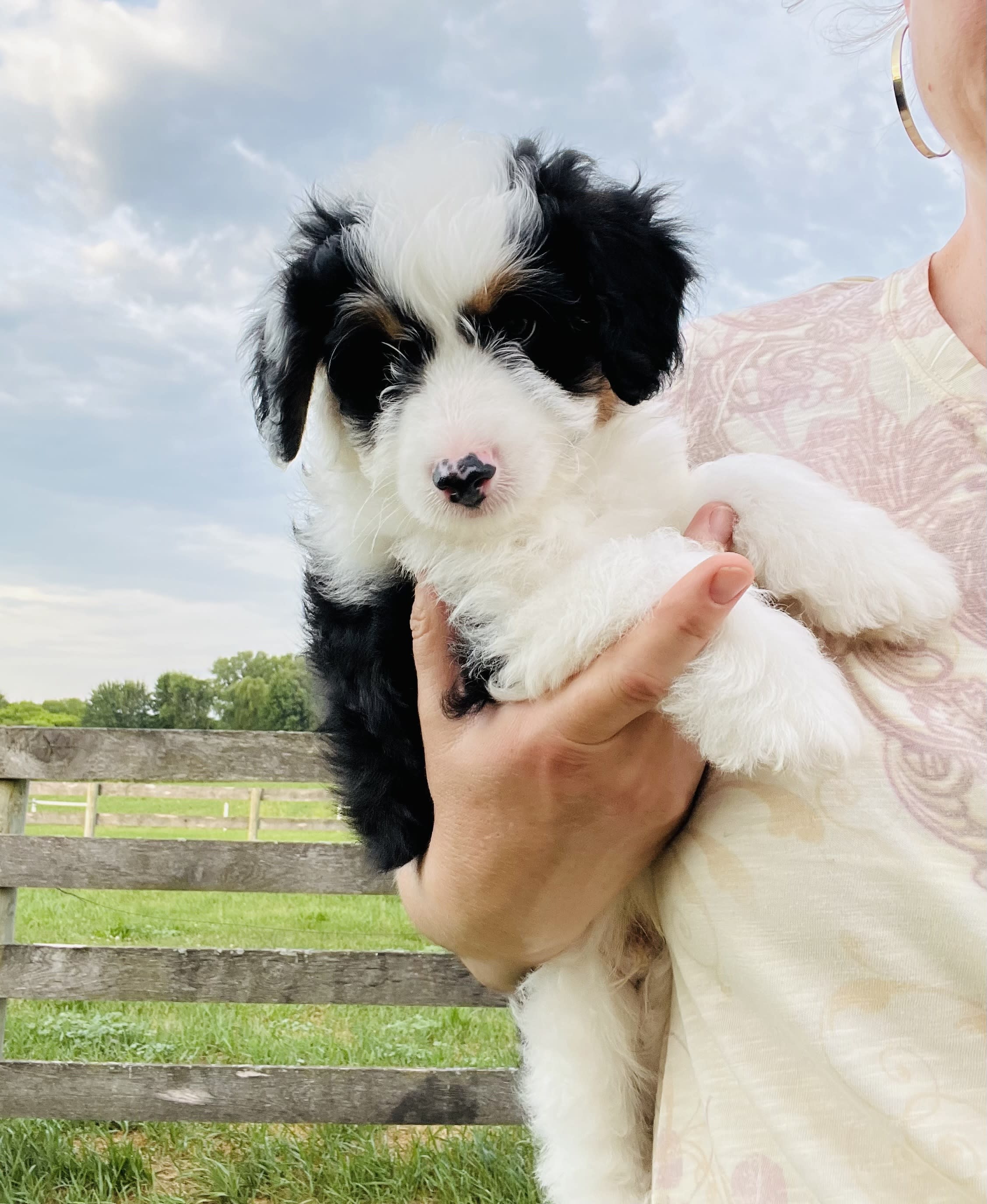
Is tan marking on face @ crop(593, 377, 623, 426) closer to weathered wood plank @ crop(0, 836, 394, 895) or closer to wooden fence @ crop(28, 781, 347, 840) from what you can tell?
weathered wood plank @ crop(0, 836, 394, 895)

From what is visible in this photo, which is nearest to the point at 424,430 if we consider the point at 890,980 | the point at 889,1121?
the point at 890,980

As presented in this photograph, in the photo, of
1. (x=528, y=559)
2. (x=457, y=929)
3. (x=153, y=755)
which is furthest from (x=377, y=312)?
(x=153, y=755)

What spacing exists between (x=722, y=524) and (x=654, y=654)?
1.49ft

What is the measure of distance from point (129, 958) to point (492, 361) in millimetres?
4064

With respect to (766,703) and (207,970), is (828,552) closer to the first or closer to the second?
(766,703)

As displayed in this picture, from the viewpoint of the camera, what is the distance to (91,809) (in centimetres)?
1368

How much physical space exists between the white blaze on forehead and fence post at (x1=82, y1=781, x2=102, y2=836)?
12.8 m

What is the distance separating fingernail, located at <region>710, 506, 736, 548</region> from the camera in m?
1.61

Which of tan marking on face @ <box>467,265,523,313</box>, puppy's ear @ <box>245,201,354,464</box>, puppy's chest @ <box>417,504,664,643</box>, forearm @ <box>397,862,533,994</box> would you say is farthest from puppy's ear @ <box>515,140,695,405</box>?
forearm @ <box>397,862,533,994</box>

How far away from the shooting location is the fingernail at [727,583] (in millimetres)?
1205

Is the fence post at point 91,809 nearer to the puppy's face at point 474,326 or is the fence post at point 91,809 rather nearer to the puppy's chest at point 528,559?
the puppy's face at point 474,326

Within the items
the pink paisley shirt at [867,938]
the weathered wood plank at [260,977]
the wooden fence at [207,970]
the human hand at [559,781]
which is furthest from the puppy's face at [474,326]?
the weathered wood plank at [260,977]

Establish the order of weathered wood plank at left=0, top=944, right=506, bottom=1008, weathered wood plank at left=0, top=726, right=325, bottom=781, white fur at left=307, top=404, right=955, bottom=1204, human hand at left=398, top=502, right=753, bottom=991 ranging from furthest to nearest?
1. weathered wood plank at left=0, top=726, right=325, bottom=781
2. weathered wood plank at left=0, top=944, right=506, bottom=1008
3. white fur at left=307, top=404, right=955, bottom=1204
4. human hand at left=398, top=502, right=753, bottom=991

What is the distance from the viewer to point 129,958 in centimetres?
471
